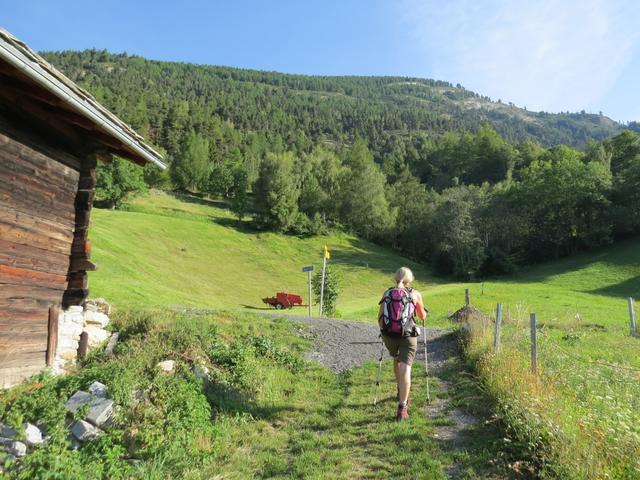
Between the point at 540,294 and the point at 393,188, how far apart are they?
54.1 meters

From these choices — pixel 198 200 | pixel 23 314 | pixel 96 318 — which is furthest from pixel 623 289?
pixel 198 200

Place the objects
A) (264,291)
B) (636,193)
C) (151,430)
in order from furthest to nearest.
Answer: (636,193) < (264,291) < (151,430)

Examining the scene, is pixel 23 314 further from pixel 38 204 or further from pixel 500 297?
pixel 500 297

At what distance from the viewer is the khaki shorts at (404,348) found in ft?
22.2

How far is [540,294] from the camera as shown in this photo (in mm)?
34906

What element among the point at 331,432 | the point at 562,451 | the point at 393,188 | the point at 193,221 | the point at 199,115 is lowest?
the point at 331,432

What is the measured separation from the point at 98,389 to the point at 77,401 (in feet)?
1.01

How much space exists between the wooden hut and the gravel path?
573 centimetres

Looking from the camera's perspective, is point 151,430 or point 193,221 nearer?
point 151,430

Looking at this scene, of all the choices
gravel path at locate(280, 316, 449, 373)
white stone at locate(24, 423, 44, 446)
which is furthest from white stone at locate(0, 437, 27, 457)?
gravel path at locate(280, 316, 449, 373)

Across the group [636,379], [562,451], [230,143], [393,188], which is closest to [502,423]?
[562,451]

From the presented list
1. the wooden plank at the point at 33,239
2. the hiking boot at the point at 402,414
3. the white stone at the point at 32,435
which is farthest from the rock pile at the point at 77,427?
the hiking boot at the point at 402,414

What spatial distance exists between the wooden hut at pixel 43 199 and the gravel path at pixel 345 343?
18.8 feet

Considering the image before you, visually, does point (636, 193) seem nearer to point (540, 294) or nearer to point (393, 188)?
point (540, 294)
